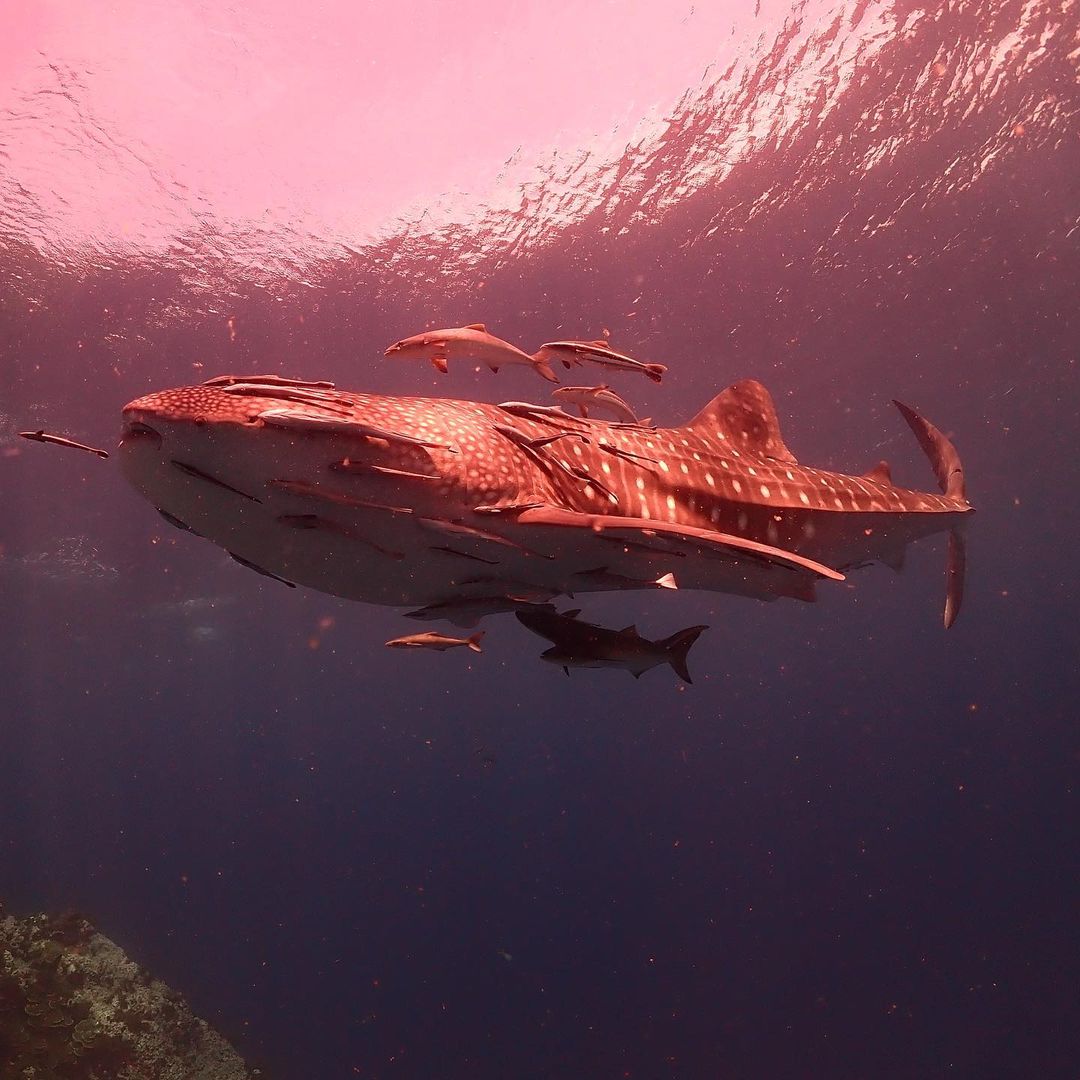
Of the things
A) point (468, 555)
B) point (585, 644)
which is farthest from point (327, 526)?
point (585, 644)

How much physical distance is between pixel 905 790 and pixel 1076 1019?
61252 millimetres

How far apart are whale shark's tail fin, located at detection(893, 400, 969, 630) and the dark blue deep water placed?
8629 mm

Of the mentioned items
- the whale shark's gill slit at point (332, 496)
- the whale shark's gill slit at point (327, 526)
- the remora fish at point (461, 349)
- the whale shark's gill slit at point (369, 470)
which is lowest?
the whale shark's gill slit at point (327, 526)

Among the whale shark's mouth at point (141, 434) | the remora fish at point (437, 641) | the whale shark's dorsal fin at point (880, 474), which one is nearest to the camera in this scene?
the whale shark's mouth at point (141, 434)

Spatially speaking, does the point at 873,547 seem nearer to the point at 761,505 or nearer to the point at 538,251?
the point at 761,505

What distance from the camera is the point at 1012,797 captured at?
290 ft

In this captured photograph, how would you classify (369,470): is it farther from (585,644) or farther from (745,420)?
(745,420)

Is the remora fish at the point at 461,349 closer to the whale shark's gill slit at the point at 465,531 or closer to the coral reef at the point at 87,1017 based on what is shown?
the whale shark's gill slit at the point at 465,531

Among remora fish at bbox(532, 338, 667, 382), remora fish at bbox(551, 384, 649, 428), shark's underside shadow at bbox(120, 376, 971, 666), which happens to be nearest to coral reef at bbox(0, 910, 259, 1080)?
shark's underside shadow at bbox(120, 376, 971, 666)

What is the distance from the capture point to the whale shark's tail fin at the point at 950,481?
6781 millimetres

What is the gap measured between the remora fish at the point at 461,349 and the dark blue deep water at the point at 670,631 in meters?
10.3

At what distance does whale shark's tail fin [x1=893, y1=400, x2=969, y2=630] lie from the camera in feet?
22.2

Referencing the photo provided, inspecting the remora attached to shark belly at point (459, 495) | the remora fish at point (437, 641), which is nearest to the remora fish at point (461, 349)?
the remora attached to shark belly at point (459, 495)

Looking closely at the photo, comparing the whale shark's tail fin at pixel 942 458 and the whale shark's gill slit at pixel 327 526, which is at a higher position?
the whale shark's tail fin at pixel 942 458
